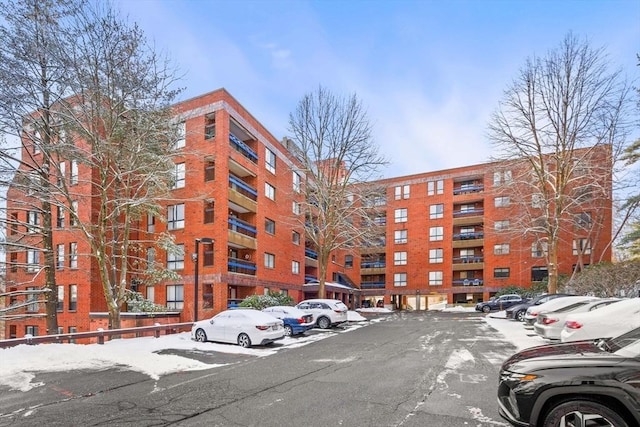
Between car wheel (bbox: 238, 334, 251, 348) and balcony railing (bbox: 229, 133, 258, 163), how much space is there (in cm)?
1742

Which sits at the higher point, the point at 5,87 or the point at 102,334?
the point at 5,87

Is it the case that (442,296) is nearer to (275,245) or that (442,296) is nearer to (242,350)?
(275,245)

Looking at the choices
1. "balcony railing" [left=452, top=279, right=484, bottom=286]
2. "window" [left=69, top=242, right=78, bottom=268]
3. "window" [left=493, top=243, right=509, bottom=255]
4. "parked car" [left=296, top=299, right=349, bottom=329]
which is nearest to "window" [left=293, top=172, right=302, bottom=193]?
"parked car" [left=296, top=299, right=349, bottom=329]

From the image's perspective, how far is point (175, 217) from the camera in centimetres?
2814

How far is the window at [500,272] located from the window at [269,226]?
97.2ft

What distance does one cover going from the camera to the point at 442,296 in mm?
55594

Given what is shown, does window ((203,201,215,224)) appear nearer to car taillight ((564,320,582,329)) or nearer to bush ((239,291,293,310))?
bush ((239,291,293,310))

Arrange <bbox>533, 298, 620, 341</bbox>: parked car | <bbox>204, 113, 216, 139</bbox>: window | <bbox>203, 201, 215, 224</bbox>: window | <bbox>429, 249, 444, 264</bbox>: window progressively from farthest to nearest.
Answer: <bbox>429, 249, 444, 264</bbox>: window < <bbox>204, 113, 216, 139</bbox>: window < <bbox>203, 201, 215, 224</bbox>: window < <bbox>533, 298, 620, 341</bbox>: parked car

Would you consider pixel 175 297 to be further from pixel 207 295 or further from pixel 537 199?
pixel 537 199

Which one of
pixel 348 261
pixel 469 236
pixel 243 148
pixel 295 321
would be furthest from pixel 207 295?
pixel 469 236

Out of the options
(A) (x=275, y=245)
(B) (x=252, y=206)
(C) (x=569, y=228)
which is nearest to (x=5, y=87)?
(B) (x=252, y=206)

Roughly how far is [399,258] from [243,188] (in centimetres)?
3225

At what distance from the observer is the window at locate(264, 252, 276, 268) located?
32.1 m

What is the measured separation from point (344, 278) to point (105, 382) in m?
45.1
